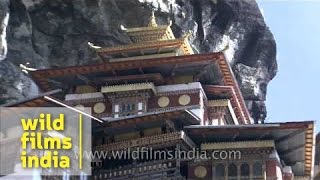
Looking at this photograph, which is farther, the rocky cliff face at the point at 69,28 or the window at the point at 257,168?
the rocky cliff face at the point at 69,28

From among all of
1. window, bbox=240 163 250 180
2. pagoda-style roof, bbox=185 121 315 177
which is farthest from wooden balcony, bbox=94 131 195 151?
window, bbox=240 163 250 180

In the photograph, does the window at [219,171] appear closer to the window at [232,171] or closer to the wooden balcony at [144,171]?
the window at [232,171]

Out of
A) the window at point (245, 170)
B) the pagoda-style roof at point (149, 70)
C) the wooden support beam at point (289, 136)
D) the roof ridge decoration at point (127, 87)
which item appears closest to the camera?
the window at point (245, 170)

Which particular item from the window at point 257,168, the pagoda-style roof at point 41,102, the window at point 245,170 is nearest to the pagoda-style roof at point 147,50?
the window at point 245,170

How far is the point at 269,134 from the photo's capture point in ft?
88.3

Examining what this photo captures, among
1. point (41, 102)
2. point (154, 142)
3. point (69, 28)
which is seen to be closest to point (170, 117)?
point (154, 142)

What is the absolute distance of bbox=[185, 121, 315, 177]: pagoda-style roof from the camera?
86.7 feet

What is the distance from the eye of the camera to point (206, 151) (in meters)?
27.2

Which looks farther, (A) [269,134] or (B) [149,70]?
(B) [149,70]

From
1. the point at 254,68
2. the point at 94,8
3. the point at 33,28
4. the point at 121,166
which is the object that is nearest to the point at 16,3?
the point at 33,28

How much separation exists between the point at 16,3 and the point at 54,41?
140 inches

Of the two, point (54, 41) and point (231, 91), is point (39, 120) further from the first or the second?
point (54, 41)

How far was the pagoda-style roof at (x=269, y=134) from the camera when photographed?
26422mm

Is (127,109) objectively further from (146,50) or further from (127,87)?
(146,50)
